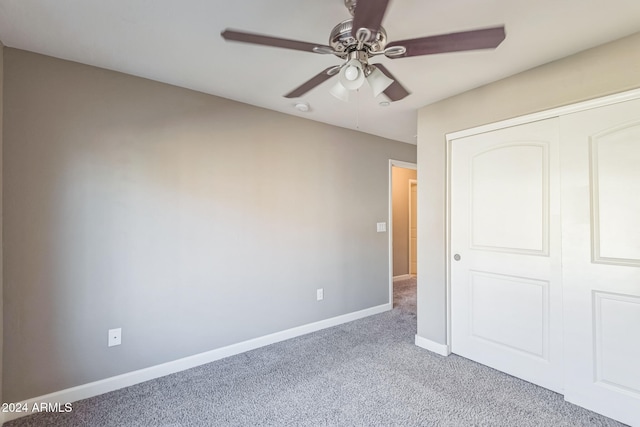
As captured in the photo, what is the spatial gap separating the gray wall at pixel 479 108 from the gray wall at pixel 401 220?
2925 millimetres

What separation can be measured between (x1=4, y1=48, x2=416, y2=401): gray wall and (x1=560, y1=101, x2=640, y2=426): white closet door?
212 centimetres

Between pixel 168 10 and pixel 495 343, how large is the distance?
3.18 meters

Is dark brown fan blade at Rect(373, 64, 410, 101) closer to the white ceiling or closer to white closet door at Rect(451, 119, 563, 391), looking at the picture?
the white ceiling

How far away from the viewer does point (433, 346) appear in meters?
2.74

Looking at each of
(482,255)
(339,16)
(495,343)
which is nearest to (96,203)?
(339,16)

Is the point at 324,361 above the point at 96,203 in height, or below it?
below

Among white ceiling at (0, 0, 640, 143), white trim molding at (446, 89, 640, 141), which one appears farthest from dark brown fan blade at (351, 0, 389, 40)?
white trim molding at (446, 89, 640, 141)

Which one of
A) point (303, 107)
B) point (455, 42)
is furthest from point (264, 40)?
point (303, 107)

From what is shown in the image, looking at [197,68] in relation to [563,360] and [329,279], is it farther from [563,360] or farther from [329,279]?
[563,360]

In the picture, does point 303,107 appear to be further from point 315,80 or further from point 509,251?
point 509,251

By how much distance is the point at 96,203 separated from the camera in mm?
2125

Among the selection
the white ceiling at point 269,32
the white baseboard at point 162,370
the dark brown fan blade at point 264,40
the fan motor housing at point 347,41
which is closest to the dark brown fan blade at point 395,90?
the fan motor housing at point 347,41

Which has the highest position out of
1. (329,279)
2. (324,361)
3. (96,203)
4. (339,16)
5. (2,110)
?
(339,16)

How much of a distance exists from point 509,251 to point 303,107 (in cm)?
220
